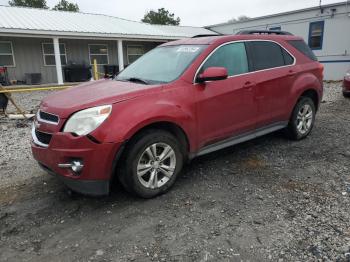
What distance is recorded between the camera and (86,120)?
3.22 metres

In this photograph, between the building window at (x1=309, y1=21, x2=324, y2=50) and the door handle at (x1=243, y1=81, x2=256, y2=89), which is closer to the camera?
the door handle at (x1=243, y1=81, x2=256, y2=89)

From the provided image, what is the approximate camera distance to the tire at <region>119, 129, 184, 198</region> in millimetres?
3434

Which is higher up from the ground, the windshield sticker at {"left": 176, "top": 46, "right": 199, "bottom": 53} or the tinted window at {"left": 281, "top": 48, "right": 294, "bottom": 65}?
the windshield sticker at {"left": 176, "top": 46, "right": 199, "bottom": 53}

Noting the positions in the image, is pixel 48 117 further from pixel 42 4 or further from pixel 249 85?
pixel 42 4

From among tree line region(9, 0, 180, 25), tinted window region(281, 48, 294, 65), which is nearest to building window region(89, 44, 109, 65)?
tinted window region(281, 48, 294, 65)

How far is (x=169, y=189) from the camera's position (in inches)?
153

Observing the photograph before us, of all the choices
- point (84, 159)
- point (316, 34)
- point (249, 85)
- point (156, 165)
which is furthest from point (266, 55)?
point (316, 34)

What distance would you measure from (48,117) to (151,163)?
1.24 m

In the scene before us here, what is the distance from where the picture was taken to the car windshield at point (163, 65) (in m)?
4.06

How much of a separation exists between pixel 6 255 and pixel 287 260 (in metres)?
2.42

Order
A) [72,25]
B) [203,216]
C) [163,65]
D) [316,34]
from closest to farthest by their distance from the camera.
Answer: [203,216], [163,65], [316,34], [72,25]

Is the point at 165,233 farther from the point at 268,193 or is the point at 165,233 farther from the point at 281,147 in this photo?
the point at 281,147

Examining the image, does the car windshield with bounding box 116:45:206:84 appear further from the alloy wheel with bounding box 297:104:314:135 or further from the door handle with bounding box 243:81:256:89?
the alloy wheel with bounding box 297:104:314:135

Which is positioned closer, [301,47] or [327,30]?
[301,47]
